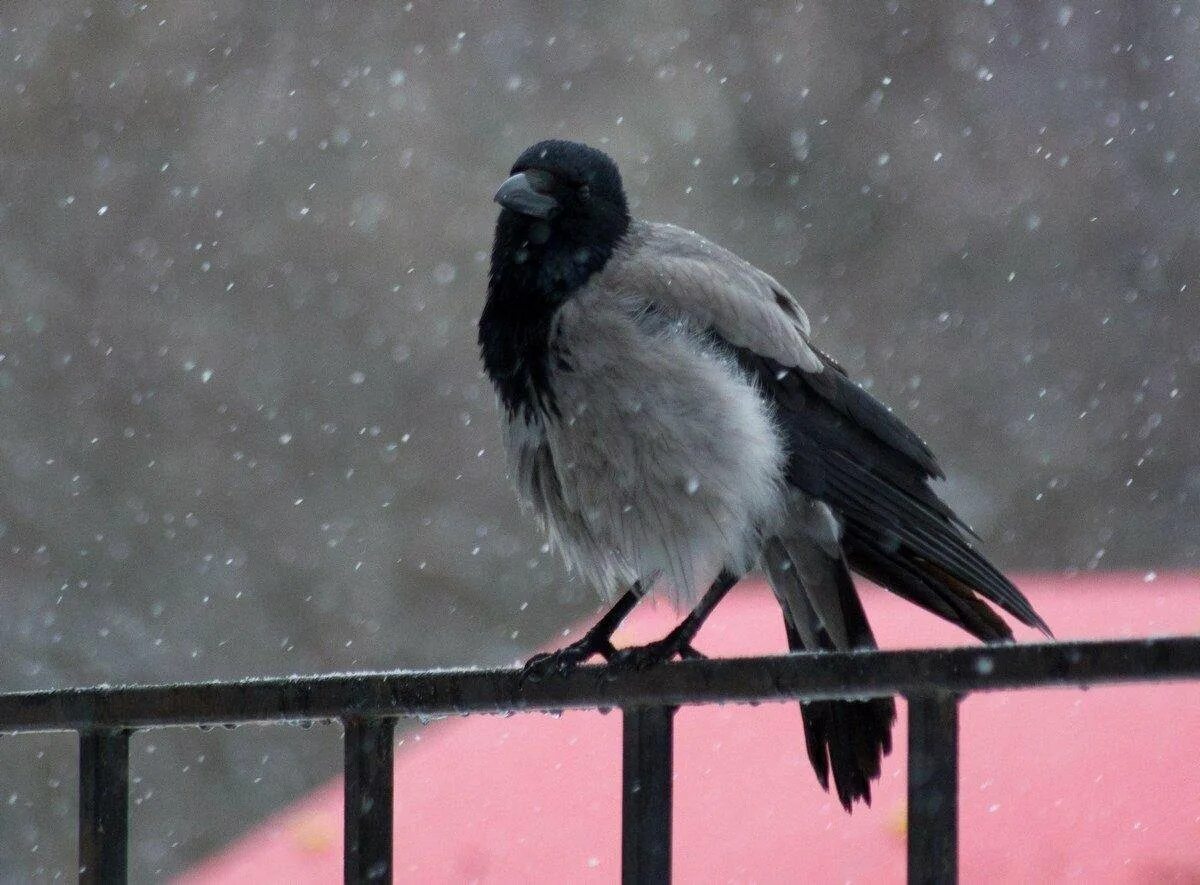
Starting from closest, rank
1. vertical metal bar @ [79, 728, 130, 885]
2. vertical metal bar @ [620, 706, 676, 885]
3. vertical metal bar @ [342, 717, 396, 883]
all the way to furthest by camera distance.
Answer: vertical metal bar @ [620, 706, 676, 885] < vertical metal bar @ [342, 717, 396, 883] < vertical metal bar @ [79, 728, 130, 885]

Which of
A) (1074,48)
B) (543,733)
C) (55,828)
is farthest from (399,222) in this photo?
(543,733)

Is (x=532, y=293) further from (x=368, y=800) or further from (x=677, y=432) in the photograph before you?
(x=368, y=800)

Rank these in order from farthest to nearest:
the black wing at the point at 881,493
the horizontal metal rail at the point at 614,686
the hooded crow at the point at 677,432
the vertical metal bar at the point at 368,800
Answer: the hooded crow at the point at 677,432 < the black wing at the point at 881,493 < the vertical metal bar at the point at 368,800 < the horizontal metal rail at the point at 614,686

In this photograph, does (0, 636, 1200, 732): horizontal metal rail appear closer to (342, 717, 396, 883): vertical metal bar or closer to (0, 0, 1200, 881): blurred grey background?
(342, 717, 396, 883): vertical metal bar

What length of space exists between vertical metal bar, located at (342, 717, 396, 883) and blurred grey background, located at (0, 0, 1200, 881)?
1035cm

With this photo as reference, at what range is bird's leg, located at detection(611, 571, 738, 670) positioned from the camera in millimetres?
1974

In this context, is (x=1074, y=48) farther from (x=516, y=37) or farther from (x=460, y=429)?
(x=460, y=429)

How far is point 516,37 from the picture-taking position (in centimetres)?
1538

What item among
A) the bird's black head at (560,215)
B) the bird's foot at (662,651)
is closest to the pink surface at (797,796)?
the bird's foot at (662,651)

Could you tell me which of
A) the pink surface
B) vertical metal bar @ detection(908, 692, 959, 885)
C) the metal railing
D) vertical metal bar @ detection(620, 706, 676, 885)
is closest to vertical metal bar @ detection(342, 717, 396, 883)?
the metal railing


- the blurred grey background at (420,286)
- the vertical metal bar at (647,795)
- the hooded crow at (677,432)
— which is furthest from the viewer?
the blurred grey background at (420,286)

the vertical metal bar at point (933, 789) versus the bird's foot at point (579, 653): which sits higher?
the bird's foot at point (579, 653)

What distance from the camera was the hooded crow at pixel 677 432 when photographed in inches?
89.5

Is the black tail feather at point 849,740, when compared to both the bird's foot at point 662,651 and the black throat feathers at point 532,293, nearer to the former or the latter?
the bird's foot at point 662,651
